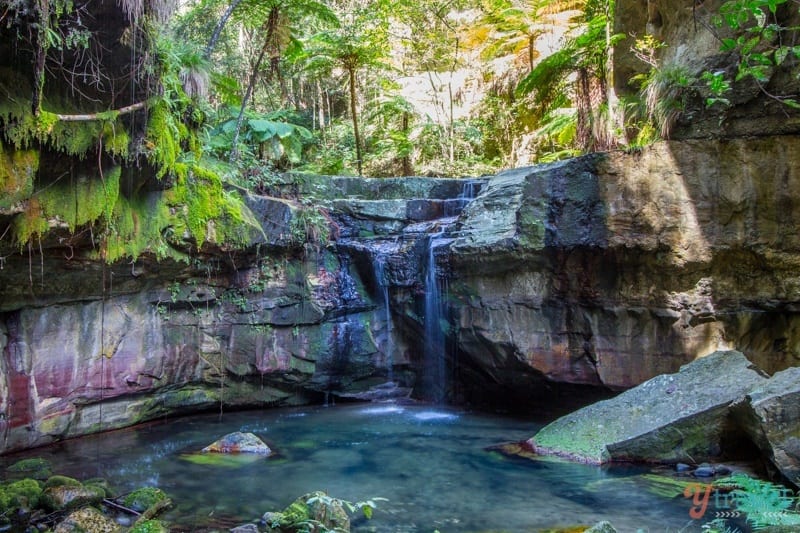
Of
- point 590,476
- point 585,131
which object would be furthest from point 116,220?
point 585,131

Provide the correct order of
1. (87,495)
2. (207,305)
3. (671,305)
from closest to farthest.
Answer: (87,495)
(671,305)
(207,305)

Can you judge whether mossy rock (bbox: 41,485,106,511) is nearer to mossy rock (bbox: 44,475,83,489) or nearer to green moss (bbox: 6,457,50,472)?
mossy rock (bbox: 44,475,83,489)

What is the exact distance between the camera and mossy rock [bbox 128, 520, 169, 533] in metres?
4.22

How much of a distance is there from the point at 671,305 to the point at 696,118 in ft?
7.93

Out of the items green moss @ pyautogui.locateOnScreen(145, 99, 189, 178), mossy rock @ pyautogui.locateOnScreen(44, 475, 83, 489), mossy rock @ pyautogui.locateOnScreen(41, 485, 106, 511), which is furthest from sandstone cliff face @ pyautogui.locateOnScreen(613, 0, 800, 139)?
mossy rock @ pyautogui.locateOnScreen(44, 475, 83, 489)

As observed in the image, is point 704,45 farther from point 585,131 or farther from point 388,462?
point 388,462

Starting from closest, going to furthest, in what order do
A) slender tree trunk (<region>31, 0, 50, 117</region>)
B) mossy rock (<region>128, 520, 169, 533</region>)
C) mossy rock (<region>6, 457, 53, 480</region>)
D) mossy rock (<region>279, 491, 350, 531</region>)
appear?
mossy rock (<region>128, 520, 169, 533</region>) < mossy rock (<region>279, 491, 350, 531</region>) < slender tree trunk (<region>31, 0, 50, 117</region>) < mossy rock (<region>6, 457, 53, 480</region>)

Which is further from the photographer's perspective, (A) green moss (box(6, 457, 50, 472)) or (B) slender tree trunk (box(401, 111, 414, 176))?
(B) slender tree trunk (box(401, 111, 414, 176))

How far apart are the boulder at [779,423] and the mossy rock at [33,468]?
672 cm

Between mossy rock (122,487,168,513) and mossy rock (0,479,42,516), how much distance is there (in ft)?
2.28

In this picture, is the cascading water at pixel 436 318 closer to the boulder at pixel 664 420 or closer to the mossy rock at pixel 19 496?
the boulder at pixel 664 420

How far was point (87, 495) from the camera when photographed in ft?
16.3

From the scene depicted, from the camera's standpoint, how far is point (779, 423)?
5082 millimetres

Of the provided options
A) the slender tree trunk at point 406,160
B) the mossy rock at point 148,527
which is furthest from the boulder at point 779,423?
the slender tree trunk at point 406,160
